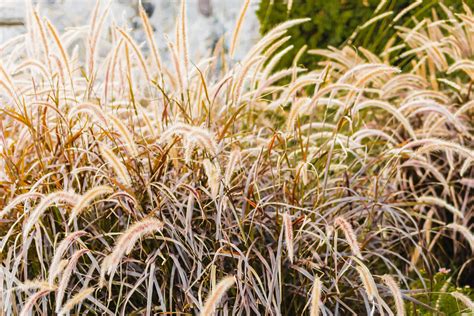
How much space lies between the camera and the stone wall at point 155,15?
6.61m

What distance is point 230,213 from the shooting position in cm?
239

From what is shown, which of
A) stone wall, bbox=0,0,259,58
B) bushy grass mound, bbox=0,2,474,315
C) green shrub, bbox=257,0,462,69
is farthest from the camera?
stone wall, bbox=0,0,259,58

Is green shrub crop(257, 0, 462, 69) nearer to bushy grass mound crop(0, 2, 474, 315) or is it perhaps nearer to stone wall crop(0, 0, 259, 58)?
stone wall crop(0, 0, 259, 58)

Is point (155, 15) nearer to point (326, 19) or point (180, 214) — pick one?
point (326, 19)

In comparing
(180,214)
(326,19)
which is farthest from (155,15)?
(180,214)

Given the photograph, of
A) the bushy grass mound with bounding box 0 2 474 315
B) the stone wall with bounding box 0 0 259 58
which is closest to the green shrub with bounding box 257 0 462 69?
the stone wall with bounding box 0 0 259 58

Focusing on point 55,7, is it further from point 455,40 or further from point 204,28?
point 455,40

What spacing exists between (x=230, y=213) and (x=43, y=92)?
0.78 meters

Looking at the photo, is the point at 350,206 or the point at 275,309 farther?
the point at 350,206

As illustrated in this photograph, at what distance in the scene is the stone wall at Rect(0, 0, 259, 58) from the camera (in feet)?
21.7

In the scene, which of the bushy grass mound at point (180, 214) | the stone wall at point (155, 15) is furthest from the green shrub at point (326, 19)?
the bushy grass mound at point (180, 214)

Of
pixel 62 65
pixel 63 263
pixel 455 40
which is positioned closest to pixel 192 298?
pixel 63 263

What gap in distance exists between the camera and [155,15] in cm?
672

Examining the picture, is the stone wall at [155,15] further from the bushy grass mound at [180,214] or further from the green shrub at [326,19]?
the bushy grass mound at [180,214]
